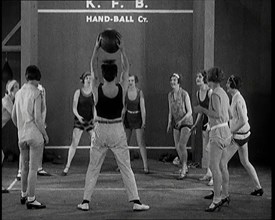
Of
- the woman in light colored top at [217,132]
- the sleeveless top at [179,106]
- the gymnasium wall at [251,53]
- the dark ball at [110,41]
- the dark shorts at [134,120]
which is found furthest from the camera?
the gymnasium wall at [251,53]

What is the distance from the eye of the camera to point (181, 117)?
33.5 feet

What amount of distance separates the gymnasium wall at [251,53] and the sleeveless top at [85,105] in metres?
3.33

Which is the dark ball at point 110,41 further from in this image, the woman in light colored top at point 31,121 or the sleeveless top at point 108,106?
the woman in light colored top at point 31,121

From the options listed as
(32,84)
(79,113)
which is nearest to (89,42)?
(79,113)

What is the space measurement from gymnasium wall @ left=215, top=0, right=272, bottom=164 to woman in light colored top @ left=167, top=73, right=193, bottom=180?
2.78m

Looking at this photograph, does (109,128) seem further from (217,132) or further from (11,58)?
(11,58)

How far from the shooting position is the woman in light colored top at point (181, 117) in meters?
9.98

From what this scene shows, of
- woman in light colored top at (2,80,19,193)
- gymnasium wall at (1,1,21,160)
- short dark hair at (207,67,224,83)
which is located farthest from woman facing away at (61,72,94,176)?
short dark hair at (207,67,224,83)

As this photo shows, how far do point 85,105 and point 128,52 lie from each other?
2.53 m

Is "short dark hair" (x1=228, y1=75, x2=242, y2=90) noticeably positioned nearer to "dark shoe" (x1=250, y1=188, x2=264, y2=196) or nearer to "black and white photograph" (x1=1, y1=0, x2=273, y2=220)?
"black and white photograph" (x1=1, y1=0, x2=273, y2=220)

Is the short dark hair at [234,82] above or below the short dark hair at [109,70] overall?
below

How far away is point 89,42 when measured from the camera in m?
12.8

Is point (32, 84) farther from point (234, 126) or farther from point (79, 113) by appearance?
point (79, 113)

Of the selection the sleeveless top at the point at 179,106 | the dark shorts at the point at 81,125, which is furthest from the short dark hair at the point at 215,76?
the dark shorts at the point at 81,125
